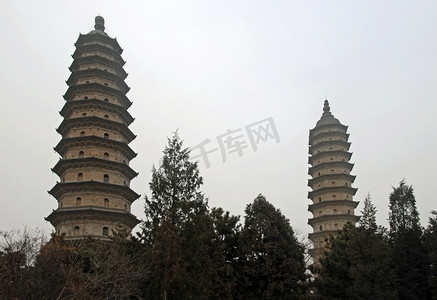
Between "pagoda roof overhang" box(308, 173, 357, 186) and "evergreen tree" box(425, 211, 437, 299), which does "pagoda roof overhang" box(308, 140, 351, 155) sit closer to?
"pagoda roof overhang" box(308, 173, 357, 186)

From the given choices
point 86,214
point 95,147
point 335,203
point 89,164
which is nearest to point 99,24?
point 95,147

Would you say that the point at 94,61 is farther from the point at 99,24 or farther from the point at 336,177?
the point at 336,177

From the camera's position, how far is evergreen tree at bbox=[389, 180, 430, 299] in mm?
21078

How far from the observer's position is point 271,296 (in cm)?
2238

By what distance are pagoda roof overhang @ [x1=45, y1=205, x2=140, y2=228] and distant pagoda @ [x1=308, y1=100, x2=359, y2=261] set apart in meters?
16.4

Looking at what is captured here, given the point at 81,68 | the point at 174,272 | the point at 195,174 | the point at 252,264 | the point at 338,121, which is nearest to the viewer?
the point at 174,272

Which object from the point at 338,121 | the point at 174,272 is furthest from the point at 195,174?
the point at 338,121

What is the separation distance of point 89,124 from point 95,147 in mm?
1743

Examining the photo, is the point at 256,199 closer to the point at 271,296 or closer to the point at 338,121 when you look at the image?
the point at 271,296

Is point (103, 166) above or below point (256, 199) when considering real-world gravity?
above

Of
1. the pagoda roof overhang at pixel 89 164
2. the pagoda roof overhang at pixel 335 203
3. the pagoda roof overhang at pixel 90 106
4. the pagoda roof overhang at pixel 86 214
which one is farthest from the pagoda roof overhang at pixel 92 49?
the pagoda roof overhang at pixel 335 203

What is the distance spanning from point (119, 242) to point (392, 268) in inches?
503

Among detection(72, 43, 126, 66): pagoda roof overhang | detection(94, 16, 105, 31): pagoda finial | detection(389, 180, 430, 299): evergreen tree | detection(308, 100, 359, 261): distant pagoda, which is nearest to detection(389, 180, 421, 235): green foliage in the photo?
detection(389, 180, 430, 299): evergreen tree

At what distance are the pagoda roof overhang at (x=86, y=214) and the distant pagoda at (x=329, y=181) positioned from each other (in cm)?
1637
